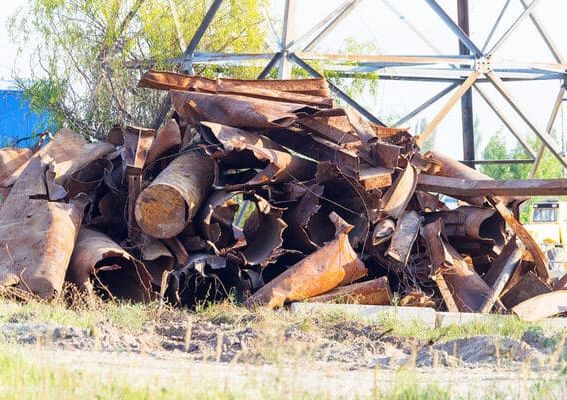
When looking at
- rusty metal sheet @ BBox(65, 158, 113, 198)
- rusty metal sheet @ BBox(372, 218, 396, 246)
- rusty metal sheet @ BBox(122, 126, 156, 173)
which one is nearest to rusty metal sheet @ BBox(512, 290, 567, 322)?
rusty metal sheet @ BBox(372, 218, 396, 246)

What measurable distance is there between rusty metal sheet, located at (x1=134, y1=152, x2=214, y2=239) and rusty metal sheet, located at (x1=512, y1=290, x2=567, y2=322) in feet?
10.9

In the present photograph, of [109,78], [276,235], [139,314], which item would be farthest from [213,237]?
[109,78]

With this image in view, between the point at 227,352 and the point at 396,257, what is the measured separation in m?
3.24

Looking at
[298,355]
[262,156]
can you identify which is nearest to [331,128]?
[262,156]

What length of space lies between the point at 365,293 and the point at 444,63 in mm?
7211

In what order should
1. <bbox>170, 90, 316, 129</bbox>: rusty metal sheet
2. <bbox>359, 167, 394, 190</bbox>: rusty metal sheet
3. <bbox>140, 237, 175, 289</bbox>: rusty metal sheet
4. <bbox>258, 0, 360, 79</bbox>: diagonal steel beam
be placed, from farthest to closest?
<bbox>258, 0, 360, 79</bbox>: diagonal steel beam < <bbox>170, 90, 316, 129</bbox>: rusty metal sheet < <bbox>359, 167, 394, 190</bbox>: rusty metal sheet < <bbox>140, 237, 175, 289</bbox>: rusty metal sheet

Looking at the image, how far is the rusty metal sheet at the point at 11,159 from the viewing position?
39.4 feet

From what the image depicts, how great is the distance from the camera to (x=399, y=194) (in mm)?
10633

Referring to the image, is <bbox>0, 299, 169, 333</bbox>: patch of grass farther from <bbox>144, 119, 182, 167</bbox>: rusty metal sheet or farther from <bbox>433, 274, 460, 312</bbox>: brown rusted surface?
<bbox>433, 274, 460, 312</bbox>: brown rusted surface

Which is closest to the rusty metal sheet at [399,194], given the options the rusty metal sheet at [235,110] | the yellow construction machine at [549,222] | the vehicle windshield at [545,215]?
the rusty metal sheet at [235,110]

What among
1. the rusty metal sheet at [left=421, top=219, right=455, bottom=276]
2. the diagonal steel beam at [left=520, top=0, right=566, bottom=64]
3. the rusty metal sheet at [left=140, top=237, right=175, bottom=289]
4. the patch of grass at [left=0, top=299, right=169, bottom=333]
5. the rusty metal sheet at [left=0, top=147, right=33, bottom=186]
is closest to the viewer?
the patch of grass at [left=0, top=299, right=169, bottom=333]

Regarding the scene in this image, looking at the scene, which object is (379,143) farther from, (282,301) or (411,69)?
(411,69)

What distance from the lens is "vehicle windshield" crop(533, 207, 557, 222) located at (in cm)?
2690

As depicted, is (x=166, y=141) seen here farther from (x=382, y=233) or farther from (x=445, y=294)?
(x=445, y=294)
